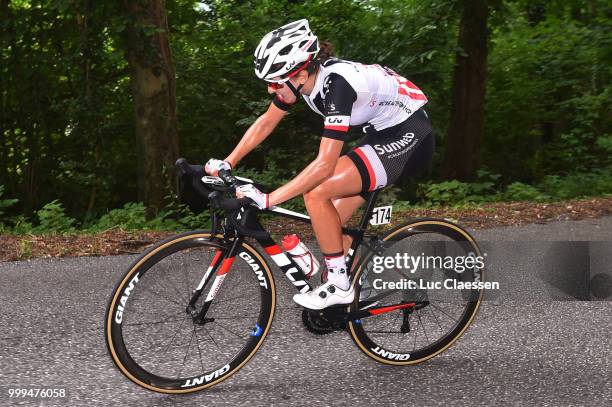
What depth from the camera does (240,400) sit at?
3932 mm

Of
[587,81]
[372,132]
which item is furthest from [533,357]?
[587,81]

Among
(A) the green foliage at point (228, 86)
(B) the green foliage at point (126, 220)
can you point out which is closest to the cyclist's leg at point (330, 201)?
(B) the green foliage at point (126, 220)

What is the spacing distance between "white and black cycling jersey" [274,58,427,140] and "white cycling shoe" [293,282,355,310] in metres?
0.87

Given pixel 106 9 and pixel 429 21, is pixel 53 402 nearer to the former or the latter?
pixel 106 9

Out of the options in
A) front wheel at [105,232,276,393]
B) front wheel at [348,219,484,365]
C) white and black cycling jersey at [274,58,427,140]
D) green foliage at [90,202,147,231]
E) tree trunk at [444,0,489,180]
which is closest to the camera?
front wheel at [105,232,276,393]

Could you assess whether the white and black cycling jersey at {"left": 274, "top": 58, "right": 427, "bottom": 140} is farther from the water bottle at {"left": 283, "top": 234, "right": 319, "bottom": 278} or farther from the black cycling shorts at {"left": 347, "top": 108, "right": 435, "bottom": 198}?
the water bottle at {"left": 283, "top": 234, "right": 319, "bottom": 278}

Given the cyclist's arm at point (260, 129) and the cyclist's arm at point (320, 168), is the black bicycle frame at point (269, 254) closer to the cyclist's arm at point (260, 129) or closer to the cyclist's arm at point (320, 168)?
the cyclist's arm at point (320, 168)

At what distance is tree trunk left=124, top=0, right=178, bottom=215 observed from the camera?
31.9 ft

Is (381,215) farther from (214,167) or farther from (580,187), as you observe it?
(580,187)

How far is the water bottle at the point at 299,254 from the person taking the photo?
160 inches

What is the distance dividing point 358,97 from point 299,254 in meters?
0.94

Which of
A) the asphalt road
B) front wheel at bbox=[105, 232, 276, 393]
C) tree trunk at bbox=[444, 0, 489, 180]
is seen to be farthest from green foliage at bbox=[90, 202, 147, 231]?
tree trunk at bbox=[444, 0, 489, 180]

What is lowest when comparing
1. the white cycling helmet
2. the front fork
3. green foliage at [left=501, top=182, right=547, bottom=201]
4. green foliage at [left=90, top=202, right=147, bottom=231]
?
green foliage at [left=501, top=182, right=547, bottom=201]

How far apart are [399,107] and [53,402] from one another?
2552 mm
